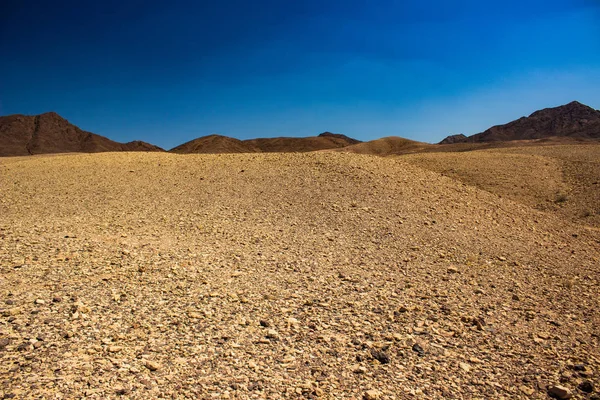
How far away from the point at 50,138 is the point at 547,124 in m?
120

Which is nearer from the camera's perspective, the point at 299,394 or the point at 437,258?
the point at 299,394

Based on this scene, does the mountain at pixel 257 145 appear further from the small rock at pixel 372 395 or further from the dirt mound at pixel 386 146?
the small rock at pixel 372 395

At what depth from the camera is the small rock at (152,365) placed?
3594 millimetres

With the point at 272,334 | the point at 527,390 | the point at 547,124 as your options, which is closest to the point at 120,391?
the point at 272,334

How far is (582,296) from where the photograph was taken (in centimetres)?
608

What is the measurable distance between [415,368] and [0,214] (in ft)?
32.4

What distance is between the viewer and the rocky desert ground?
3627 millimetres

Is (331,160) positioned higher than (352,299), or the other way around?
(331,160)

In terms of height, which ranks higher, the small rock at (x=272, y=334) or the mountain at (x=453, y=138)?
the mountain at (x=453, y=138)

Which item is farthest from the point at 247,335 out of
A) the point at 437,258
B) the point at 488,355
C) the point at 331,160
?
the point at 331,160

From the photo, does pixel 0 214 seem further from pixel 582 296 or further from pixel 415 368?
pixel 582 296

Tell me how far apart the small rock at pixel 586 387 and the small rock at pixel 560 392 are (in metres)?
0.22

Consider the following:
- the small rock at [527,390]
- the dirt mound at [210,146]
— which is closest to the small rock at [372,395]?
the small rock at [527,390]

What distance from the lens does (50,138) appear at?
10412 centimetres
